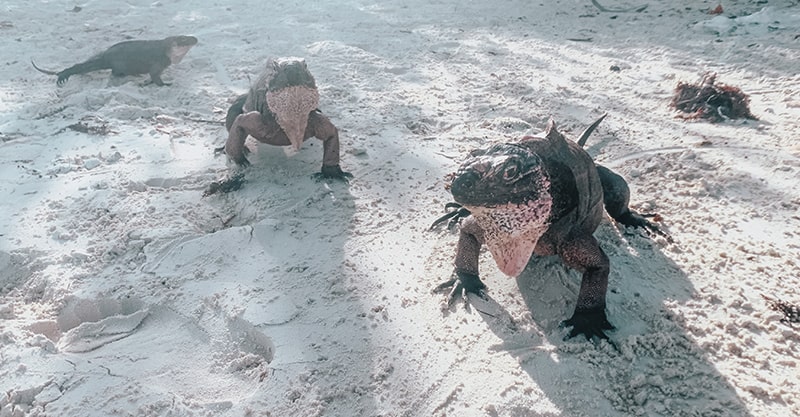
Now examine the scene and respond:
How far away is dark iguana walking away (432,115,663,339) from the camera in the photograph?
2.00 meters

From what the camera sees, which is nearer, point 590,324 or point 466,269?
point 590,324

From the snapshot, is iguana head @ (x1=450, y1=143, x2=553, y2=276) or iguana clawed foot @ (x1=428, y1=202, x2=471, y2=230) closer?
iguana head @ (x1=450, y1=143, x2=553, y2=276)

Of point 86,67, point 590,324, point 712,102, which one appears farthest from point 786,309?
point 86,67

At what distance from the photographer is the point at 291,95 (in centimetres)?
356

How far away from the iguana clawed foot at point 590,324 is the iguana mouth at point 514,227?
1.30 ft

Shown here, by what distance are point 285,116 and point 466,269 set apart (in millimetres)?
1796

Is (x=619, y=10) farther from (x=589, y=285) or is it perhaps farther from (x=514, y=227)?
(x=514, y=227)

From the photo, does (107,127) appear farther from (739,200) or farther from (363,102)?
(739,200)

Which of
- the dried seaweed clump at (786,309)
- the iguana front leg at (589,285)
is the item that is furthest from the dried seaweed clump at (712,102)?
the iguana front leg at (589,285)

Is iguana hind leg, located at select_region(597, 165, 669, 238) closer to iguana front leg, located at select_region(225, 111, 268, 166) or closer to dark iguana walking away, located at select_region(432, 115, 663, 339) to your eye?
dark iguana walking away, located at select_region(432, 115, 663, 339)

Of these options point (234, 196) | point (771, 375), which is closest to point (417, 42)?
point (234, 196)

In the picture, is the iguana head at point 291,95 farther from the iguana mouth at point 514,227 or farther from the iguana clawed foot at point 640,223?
the iguana clawed foot at point 640,223

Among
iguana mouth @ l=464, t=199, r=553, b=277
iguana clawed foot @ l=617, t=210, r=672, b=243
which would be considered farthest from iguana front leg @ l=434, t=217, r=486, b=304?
iguana clawed foot @ l=617, t=210, r=672, b=243

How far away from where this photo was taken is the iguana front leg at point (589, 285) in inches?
90.0
